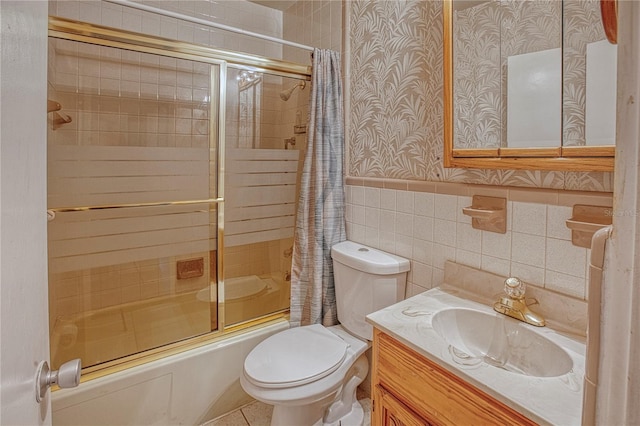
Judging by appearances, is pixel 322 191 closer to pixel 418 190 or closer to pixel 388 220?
pixel 388 220

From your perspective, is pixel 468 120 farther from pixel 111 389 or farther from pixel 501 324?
pixel 111 389

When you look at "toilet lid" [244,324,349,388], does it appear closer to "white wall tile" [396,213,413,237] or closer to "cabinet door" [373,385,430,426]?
"cabinet door" [373,385,430,426]

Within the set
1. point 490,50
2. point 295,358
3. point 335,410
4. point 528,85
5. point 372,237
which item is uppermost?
point 490,50

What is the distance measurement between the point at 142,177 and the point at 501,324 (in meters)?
1.80

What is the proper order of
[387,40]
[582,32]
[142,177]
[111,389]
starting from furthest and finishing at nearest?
1. [142,177]
2. [387,40]
3. [111,389]
4. [582,32]

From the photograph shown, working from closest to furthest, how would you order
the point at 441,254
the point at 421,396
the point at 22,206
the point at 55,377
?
1. the point at 22,206
2. the point at 55,377
3. the point at 421,396
4. the point at 441,254

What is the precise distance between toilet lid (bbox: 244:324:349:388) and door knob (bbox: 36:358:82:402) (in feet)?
2.65

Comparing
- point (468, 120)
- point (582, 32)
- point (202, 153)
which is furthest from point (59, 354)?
point (582, 32)

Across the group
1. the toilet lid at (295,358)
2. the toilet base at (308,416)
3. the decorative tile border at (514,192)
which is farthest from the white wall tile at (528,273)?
the toilet base at (308,416)

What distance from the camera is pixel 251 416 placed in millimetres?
1739

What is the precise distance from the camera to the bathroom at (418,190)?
27 cm

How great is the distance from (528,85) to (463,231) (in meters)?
0.54

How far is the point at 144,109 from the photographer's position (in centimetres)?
213

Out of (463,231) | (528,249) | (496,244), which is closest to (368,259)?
(463,231)
